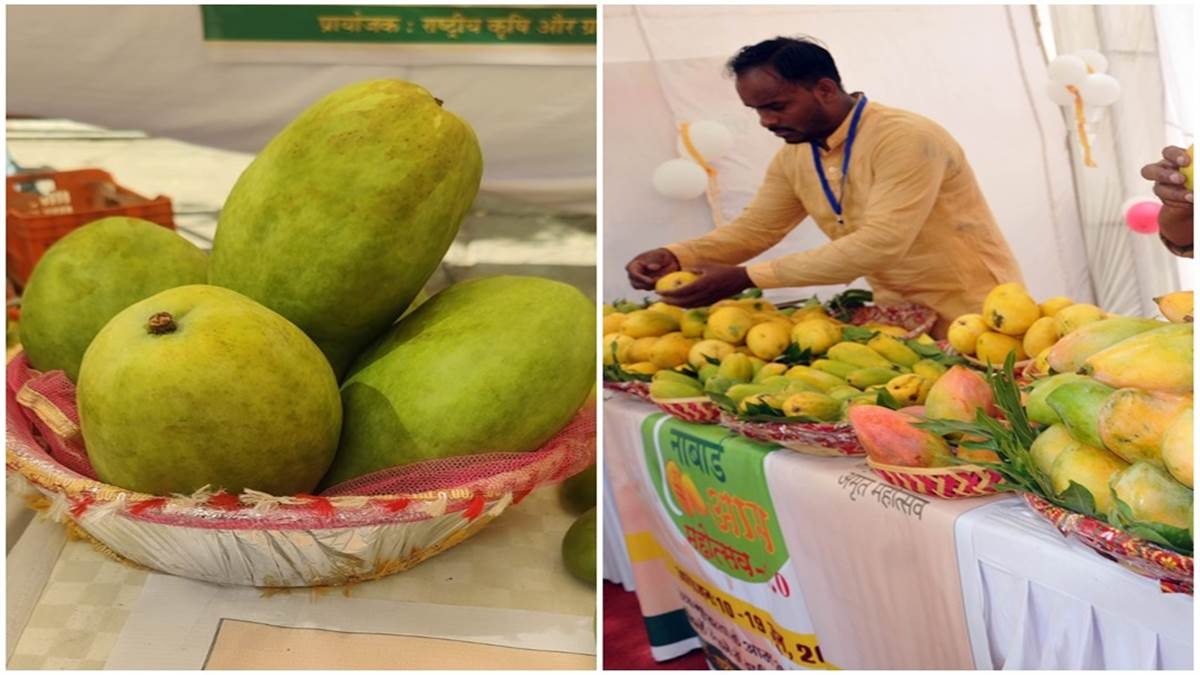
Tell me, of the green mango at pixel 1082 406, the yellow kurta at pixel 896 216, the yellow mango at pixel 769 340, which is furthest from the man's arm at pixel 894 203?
the green mango at pixel 1082 406

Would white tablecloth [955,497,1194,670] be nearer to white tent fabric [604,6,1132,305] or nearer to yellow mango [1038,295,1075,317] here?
yellow mango [1038,295,1075,317]

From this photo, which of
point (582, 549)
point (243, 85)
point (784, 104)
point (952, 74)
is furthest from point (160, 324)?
point (952, 74)

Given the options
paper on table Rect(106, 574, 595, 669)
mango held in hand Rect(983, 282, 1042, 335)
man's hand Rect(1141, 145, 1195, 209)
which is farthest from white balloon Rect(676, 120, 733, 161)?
paper on table Rect(106, 574, 595, 669)

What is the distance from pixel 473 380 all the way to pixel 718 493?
1.75ft

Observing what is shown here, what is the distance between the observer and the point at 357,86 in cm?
85

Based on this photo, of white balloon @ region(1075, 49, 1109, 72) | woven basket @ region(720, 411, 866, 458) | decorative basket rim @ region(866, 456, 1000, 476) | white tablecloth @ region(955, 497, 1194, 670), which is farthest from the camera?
white balloon @ region(1075, 49, 1109, 72)

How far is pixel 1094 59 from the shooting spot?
1.17 meters

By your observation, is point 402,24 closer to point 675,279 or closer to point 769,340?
point 675,279

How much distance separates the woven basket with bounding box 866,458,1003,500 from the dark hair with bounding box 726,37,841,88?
0.48 meters

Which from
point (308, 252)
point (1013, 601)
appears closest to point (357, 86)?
point (308, 252)

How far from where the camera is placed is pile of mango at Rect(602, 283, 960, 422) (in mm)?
1112

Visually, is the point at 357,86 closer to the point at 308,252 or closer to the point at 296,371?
the point at 308,252

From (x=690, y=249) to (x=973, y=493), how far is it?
1.73ft

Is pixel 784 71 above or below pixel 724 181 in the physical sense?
above
